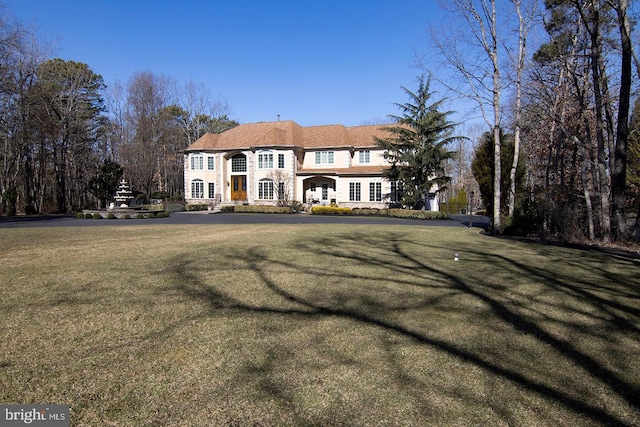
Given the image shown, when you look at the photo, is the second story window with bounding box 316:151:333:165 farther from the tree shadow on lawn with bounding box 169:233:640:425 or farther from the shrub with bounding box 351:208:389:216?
the tree shadow on lawn with bounding box 169:233:640:425

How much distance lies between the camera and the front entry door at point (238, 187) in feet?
122

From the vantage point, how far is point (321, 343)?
372 cm

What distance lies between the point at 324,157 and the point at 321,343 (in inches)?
1257

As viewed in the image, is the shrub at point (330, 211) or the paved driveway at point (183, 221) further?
the shrub at point (330, 211)

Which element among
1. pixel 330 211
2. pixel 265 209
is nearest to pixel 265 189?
pixel 265 209

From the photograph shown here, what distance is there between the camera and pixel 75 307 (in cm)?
480

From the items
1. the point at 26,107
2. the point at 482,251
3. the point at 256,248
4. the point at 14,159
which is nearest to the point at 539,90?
the point at 482,251

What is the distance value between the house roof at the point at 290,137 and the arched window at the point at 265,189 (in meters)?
3.47

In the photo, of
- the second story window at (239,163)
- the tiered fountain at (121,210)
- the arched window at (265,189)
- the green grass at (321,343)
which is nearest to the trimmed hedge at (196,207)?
the second story window at (239,163)

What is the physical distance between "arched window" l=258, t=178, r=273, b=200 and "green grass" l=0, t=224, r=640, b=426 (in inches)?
1079

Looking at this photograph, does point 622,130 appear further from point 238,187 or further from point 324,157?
point 238,187

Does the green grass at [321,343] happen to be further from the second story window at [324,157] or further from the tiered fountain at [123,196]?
the second story window at [324,157]

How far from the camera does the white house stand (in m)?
32.9

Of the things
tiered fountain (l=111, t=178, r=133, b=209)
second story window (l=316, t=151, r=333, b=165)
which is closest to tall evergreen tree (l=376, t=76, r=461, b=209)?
second story window (l=316, t=151, r=333, b=165)
